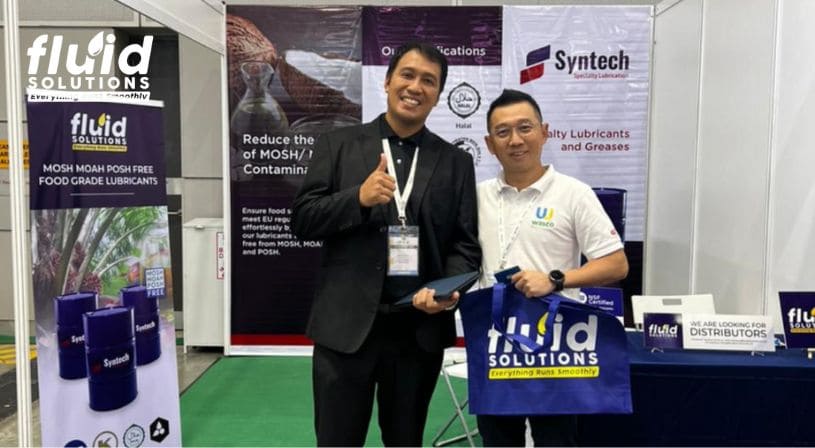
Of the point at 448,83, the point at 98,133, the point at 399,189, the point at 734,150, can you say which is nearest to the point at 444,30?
the point at 448,83

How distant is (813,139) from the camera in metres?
2.48

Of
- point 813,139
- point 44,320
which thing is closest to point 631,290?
point 813,139

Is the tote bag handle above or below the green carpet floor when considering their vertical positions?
above

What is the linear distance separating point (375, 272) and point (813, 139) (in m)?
2.07

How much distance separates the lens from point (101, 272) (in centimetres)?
247

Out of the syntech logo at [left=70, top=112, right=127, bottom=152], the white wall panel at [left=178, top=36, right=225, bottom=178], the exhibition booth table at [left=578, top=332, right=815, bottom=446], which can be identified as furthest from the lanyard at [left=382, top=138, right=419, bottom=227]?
the white wall panel at [left=178, top=36, right=225, bottom=178]

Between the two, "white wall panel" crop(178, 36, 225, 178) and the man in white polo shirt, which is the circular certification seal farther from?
"white wall panel" crop(178, 36, 225, 178)

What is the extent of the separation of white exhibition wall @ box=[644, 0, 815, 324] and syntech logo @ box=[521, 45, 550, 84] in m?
0.86

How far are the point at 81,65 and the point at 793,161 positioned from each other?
326cm

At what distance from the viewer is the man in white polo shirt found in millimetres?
1675

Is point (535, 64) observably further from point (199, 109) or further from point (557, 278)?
point (557, 278)

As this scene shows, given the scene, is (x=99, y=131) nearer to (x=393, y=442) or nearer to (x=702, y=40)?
(x=393, y=442)

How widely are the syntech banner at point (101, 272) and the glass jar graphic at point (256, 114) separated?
1.92 metres

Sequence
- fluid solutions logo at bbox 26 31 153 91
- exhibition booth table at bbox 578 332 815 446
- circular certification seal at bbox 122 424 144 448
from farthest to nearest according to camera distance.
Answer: circular certification seal at bbox 122 424 144 448 < fluid solutions logo at bbox 26 31 153 91 < exhibition booth table at bbox 578 332 815 446
